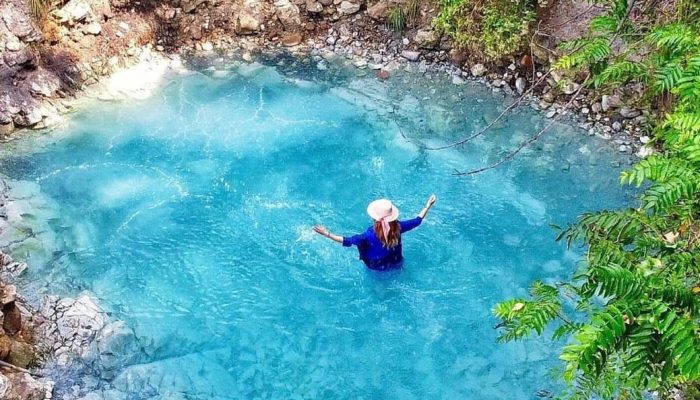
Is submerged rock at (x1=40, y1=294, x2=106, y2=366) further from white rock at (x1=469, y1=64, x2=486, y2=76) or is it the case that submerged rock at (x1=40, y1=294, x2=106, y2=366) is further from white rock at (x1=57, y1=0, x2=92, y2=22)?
white rock at (x1=469, y1=64, x2=486, y2=76)

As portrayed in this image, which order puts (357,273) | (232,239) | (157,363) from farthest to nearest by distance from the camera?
(232,239)
(357,273)
(157,363)

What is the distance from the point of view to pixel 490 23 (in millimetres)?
8281

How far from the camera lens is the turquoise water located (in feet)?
18.5

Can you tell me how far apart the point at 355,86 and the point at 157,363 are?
4.71 metres

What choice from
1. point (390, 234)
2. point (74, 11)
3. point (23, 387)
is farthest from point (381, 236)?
point (74, 11)

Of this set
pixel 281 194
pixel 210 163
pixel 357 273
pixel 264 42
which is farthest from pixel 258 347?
pixel 264 42

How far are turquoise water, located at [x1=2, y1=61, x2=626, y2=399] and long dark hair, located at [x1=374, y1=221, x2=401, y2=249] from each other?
609 millimetres

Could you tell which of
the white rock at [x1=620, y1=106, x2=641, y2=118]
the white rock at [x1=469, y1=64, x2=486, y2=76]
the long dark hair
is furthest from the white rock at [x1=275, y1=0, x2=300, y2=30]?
the long dark hair

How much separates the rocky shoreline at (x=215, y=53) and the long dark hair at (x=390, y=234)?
9.26 feet

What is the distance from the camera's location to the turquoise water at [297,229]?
5.63m

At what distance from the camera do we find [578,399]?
406 cm

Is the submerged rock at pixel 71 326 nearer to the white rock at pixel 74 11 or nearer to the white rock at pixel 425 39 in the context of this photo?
the white rock at pixel 74 11

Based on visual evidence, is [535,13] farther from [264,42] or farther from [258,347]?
[258,347]

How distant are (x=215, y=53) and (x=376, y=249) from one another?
505 centimetres
